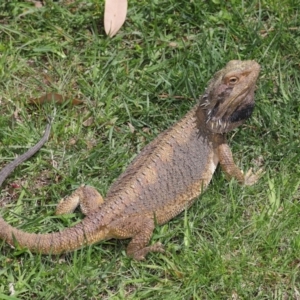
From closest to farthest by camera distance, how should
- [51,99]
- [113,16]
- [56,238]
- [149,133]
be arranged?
[56,238]
[149,133]
[51,99]
[113,16]

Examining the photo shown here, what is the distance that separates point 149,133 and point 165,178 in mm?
822

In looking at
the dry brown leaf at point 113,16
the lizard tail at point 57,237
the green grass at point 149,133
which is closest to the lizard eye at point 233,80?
the green grass at point 149,133

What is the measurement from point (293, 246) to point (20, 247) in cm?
217

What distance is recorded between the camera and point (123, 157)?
6789mm

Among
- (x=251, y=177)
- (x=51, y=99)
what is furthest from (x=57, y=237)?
(x=251, y=177)

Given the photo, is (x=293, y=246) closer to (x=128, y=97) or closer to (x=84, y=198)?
(x=84, y=198)

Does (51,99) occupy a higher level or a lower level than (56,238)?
higher

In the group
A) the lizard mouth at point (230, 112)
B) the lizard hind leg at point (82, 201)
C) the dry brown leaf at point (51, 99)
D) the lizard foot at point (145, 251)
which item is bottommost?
the lizard foot at point (145, 251)

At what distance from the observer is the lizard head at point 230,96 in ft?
20.8

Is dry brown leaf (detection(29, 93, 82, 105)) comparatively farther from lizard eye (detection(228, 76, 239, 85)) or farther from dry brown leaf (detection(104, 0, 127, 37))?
lizard eye (detection(228, 76, 239, 85))

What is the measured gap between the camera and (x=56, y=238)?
5949 mm

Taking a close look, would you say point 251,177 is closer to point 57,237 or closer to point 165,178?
Answer: point 165,178

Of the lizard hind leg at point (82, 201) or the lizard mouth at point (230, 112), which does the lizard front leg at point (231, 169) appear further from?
the lizard hind leg at point (82, 201)

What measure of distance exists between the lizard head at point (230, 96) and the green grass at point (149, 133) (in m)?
0.45
